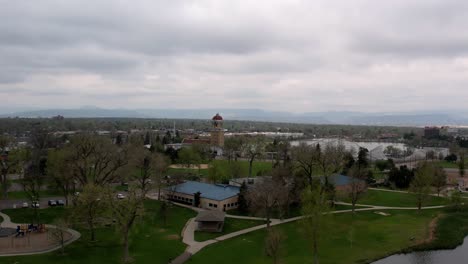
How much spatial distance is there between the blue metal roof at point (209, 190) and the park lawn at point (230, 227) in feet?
18.9

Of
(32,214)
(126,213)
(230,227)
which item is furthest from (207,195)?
(32,214)

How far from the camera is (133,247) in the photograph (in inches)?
1487

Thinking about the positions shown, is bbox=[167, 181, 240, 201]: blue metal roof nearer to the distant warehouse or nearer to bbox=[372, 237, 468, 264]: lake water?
the distant warehouse

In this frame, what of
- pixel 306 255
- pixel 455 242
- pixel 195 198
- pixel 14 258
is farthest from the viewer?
pixel 195 198

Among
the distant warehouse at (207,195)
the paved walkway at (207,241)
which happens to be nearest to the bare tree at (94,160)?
the distant warehouse at (207,195)

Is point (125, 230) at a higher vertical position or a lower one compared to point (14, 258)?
higher

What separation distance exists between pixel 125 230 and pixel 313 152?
3093cm

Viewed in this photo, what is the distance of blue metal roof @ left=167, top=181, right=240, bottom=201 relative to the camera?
55062 millimetres

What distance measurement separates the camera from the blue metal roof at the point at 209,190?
55.1m

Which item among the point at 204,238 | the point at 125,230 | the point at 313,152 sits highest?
the point at 313,152

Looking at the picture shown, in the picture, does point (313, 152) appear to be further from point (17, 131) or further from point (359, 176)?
point (17, 131)

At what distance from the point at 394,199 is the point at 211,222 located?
32.8m

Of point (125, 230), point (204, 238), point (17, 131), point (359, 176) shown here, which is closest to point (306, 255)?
point (204, 238)

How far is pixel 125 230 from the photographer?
3459 cm
